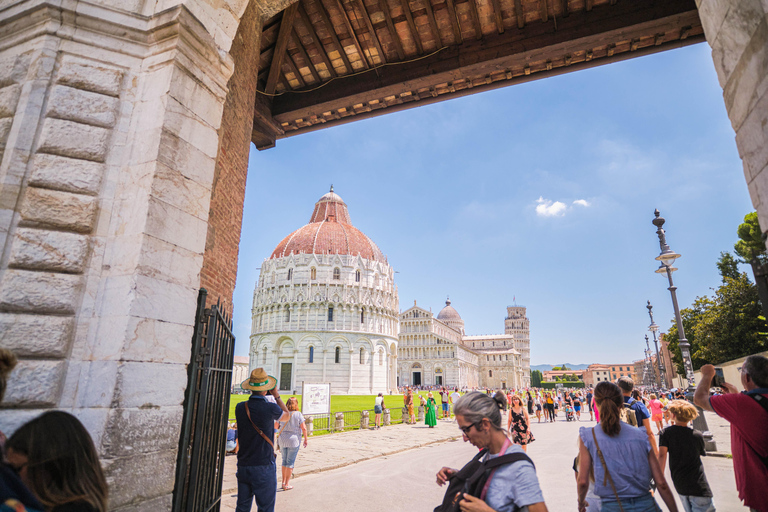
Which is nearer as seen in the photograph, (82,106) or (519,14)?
(82,106)

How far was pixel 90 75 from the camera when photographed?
3264 mm

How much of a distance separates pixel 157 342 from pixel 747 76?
440 cm

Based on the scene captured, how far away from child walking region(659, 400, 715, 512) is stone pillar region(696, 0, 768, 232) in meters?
2.29

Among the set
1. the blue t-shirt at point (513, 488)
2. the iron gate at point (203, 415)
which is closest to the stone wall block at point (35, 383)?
the iron gate at point (203, 415)

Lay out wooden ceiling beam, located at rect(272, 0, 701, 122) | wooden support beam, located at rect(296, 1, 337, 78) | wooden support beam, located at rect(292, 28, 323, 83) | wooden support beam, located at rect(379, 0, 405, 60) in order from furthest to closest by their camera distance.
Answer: wooden support beam, located at rect(292, 28, 323, 83) < wooden support beam, located at rect(296, 1, 337, 78) < wooden support beam, located at rect(379, 0, 405, 60) < wooden ceiling beam, located at rect(272, 0, 701, 122)

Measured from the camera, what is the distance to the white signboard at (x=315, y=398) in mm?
16688

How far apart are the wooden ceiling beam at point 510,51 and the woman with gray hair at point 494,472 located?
20.3ft

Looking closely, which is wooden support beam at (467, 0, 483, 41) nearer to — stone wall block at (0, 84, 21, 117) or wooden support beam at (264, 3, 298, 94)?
wooden support beam at (264, 3, 298, 94)

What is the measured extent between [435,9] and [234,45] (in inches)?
129

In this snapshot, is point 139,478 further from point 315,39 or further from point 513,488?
point 315,39

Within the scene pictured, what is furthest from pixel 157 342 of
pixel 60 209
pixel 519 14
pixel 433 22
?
pixel 519 14

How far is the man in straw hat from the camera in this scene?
14.4 feet

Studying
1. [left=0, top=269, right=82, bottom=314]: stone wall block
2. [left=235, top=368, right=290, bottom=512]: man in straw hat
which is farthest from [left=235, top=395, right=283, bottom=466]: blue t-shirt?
[left=0, top=269, right=82, bottom=314]: stone wall block

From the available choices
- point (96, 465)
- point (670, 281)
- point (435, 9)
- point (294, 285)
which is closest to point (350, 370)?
point (294, 285)
